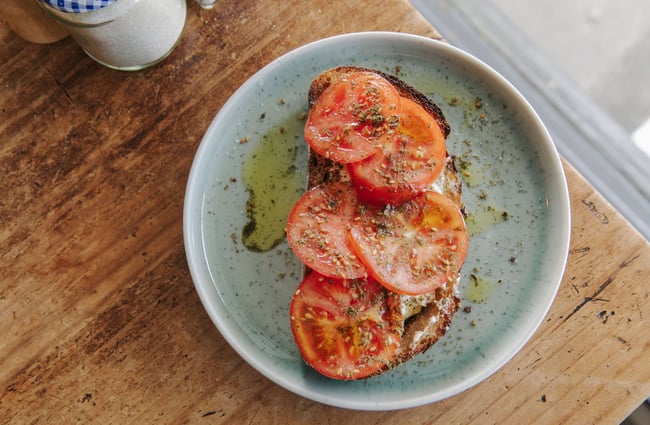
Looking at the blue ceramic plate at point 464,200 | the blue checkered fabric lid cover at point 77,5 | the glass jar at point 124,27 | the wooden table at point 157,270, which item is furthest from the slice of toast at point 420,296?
the blue checkered fabric lid cover at point 77,5

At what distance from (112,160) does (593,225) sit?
1790 millimetres

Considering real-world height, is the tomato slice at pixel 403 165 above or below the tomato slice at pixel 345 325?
above

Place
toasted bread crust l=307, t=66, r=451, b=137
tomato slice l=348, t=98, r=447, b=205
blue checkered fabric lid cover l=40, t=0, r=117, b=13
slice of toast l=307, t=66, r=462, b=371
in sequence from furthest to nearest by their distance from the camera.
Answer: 1. toasted bread crust l=307, t=66, r=451, b=137
2. slice of toast l=307, t=66, r=462, b=371
3. tomato slice l=348, t=98, r=447, b=205
4. blue checkered fabric lid cover l=40, t=0, r=117, b=13

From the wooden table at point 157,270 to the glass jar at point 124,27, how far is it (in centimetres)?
9

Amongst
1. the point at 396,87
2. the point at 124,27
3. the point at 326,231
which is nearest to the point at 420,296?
the point at 326,231

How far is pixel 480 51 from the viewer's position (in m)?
2.62

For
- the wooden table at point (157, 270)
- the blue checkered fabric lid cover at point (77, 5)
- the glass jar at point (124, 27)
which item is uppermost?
the blue checkered fabric lid cover at point (77, 5)

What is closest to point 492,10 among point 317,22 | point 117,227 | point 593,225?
point 317,22

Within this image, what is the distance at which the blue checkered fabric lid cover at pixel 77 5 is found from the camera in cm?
173

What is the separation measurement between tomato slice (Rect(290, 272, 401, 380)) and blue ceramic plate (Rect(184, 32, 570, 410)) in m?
0.19

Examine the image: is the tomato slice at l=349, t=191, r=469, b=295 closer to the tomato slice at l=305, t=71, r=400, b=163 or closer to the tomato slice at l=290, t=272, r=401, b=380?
the tomato slice at l=290, t=272, r=401, b=380

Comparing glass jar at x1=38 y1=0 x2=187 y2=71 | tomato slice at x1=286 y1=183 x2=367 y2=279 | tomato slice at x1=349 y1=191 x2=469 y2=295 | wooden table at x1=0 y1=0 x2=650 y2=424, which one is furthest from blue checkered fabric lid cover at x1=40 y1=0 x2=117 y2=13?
tomato slice at x1=349 y1=191 x2=469 y2=295

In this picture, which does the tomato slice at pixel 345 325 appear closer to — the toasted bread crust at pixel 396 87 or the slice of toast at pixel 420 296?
the slice of toast at pixel 420 296

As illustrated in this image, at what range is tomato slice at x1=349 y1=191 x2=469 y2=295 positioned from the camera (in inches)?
70.9
